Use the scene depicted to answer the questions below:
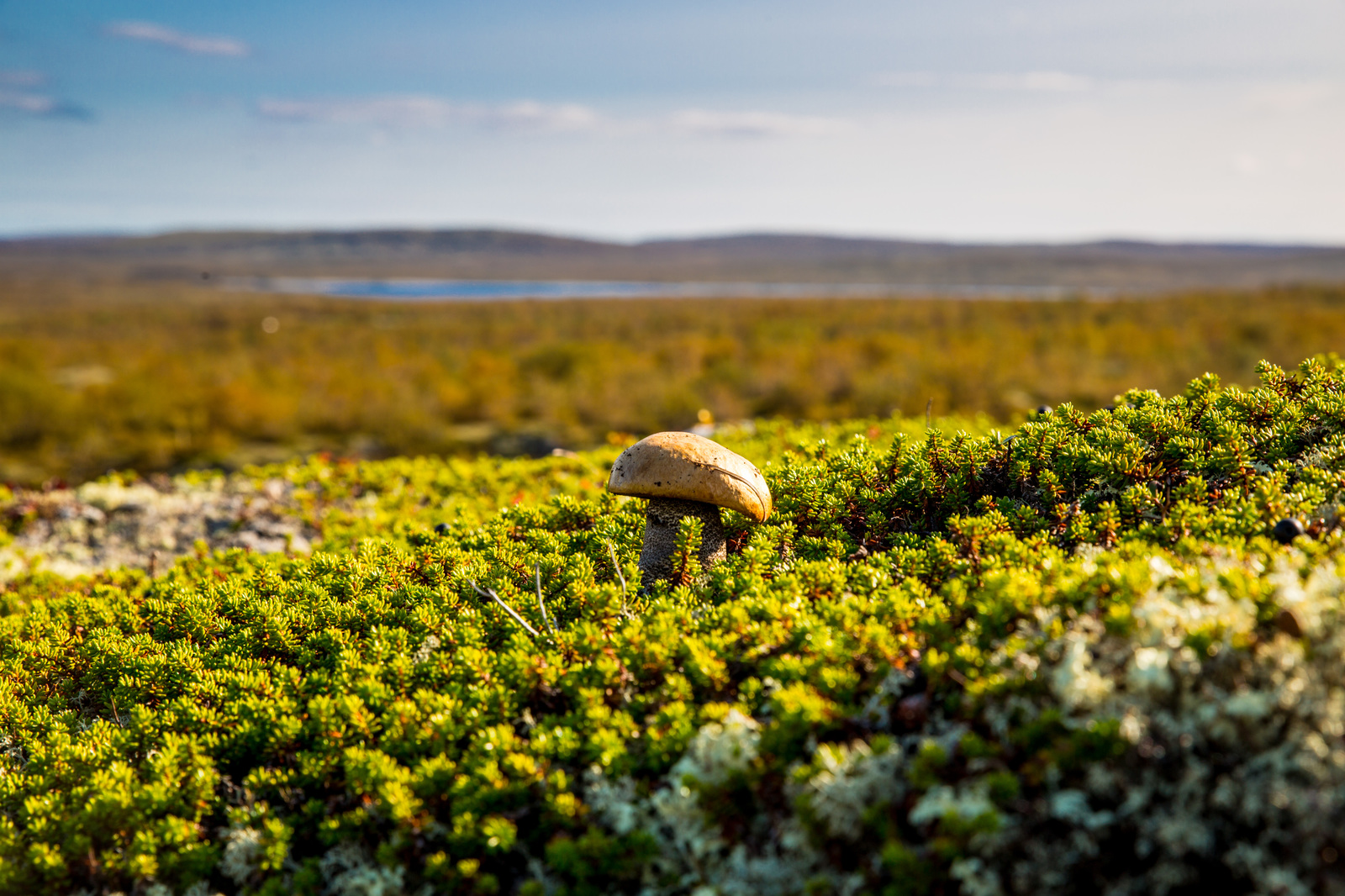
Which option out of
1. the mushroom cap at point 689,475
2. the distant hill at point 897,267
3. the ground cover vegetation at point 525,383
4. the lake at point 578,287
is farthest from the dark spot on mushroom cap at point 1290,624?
the distant hill at point 897,267

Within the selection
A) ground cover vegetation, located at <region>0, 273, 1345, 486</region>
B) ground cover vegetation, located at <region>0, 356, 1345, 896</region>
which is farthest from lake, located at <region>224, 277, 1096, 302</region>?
ground cover vegetation, located at <region>0, 356, 1345, 896</region>

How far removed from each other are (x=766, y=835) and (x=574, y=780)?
849 mm

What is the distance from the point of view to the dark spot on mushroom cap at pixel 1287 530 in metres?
3.72

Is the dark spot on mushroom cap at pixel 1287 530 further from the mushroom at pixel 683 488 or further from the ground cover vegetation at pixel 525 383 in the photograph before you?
the ground cover vegetation at pixel 525 383

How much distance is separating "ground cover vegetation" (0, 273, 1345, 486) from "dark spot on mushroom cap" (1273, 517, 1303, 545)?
17.9 meters

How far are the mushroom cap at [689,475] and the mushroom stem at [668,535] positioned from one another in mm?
169

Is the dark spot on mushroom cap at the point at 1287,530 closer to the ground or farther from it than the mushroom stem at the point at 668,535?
farther from it

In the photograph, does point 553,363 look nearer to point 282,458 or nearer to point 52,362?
point 282,458

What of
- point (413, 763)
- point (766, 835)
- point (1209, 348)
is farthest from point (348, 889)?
point (1209, 348)

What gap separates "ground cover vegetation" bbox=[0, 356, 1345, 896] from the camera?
105 inches

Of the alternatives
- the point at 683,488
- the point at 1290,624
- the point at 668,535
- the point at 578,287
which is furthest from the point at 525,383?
the point at 578,287

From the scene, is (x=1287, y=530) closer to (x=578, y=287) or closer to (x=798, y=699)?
(x=798, y=699)

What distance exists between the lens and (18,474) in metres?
23.8

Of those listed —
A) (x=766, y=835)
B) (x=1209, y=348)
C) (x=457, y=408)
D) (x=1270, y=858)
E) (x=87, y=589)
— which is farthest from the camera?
(x=1209, y=348)
